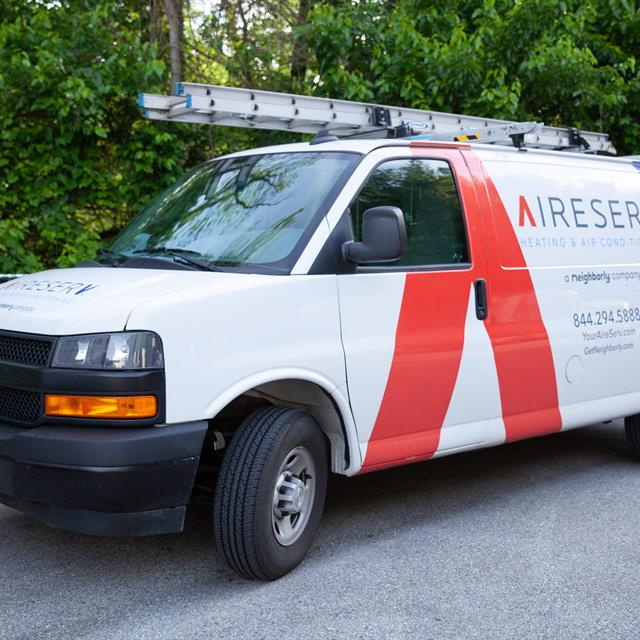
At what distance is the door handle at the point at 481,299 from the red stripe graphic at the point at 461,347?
43 mm

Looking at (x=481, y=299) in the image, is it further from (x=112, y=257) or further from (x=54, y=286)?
(x=54, y=286)

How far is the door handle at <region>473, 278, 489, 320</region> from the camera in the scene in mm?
5090

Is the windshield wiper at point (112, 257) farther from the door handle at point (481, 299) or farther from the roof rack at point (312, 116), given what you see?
the door handle at point (481, 299)

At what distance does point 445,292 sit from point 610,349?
156 centimetres

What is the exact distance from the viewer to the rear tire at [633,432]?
6559 millimetres

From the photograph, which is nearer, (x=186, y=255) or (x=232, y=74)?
(x=186, y=255)

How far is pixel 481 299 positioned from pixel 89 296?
2.16 m

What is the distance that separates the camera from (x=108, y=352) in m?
3.76

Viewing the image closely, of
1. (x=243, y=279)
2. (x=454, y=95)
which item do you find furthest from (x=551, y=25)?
(x=243, y=279)

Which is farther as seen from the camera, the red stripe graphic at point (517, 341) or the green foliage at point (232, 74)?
the green foliage at point (232, 74)

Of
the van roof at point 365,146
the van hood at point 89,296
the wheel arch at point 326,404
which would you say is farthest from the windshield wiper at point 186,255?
the van roof at point 365,146

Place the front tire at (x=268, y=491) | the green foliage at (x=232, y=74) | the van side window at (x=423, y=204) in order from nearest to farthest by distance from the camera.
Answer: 1. the front tire at (x=268, y=491)
2. the van side window at (x=423, y=204)
3. the green foliage at (x=232, y=74)

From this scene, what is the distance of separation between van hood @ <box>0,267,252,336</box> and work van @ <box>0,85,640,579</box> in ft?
0.05

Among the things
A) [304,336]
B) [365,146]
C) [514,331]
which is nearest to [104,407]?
[304,336]
